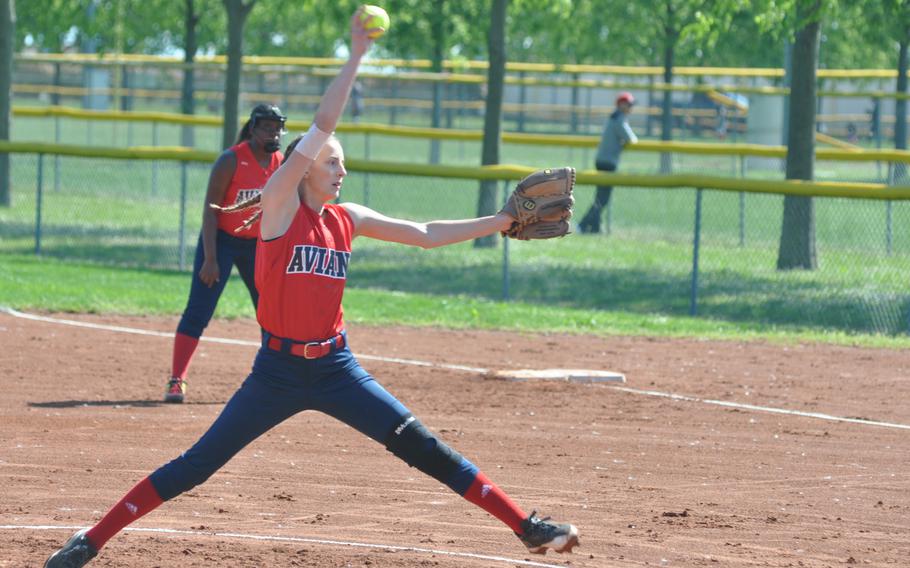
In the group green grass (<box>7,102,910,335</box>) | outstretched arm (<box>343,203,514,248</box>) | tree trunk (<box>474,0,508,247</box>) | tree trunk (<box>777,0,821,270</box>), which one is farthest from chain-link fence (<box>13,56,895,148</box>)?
outstretched arm (<box>343,203,514,248</box>)

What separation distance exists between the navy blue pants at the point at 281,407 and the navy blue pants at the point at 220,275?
13.3 ft

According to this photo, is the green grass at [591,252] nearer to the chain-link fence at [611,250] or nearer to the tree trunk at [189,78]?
the chain-link fence at [611,250]

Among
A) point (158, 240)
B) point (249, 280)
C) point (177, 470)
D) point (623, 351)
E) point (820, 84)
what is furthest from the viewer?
point (820, 84)

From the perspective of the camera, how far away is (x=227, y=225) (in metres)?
10.1

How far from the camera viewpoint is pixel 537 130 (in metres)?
38.2

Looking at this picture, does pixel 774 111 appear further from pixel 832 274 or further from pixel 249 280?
pixel 249 280

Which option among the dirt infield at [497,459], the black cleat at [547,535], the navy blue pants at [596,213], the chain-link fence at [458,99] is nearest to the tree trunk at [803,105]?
the navy blue pants at [596,213]

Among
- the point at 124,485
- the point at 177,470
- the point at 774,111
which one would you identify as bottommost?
the point at 124,485

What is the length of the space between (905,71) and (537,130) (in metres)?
11.1

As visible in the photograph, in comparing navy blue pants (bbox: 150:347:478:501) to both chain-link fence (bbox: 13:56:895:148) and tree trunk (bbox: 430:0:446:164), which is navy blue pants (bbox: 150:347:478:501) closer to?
tree trunk (bbox: 430:0:446:164)

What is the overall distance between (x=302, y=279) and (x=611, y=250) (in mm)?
14117

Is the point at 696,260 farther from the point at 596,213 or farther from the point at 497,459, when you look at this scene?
the point at 497,459

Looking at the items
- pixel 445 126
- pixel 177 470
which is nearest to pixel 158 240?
pixel 177 470

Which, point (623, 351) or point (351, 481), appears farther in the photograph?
point (623, 351)
